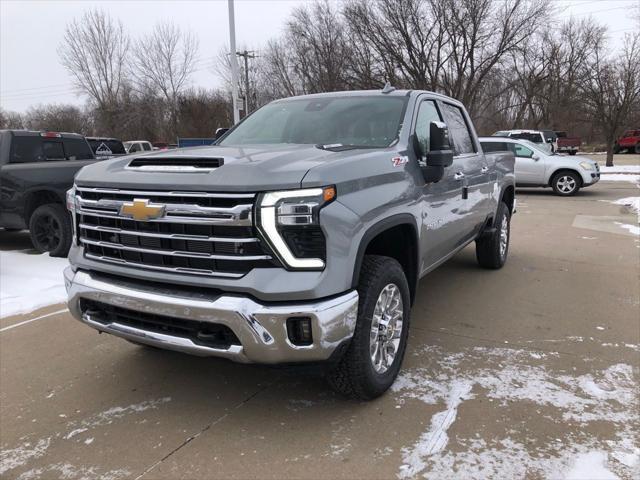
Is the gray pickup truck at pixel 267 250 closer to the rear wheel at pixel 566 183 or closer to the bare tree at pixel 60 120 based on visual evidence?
the rear wheel at pixel 566 183

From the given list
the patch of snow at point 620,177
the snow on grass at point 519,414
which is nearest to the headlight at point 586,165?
the patch of snow at point 620,177

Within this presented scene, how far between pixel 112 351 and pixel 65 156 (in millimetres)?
5455

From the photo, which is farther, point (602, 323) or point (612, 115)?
point (612, 115)

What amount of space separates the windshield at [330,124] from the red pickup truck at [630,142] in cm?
4012

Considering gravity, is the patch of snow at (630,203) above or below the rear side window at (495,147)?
below

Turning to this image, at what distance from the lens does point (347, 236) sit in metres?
2.64

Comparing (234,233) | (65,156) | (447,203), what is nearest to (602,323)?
(447,203)

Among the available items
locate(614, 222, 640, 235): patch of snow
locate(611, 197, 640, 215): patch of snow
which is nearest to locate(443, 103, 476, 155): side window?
locate(614, 222, 640, 235): patch of snow

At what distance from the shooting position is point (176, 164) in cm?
283

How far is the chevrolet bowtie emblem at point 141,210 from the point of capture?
269 centimetres

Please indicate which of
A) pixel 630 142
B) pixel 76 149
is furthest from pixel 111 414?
pixel 630 142

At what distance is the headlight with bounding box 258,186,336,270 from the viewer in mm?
2484

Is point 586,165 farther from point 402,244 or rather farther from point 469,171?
point 402,244

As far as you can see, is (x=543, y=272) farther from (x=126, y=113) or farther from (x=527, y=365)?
(x=126, y=113)
